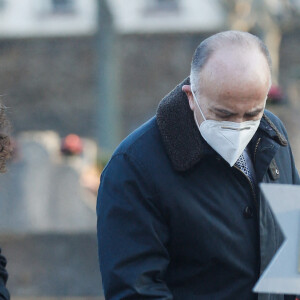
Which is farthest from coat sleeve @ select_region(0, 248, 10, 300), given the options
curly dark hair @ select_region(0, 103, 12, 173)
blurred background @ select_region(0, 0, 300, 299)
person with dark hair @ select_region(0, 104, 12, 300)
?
blurred background @ select_region(0, 0, 300, 299)

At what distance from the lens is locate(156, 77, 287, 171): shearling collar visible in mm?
3457

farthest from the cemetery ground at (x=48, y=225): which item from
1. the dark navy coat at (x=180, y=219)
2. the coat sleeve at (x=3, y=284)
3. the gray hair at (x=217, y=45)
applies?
the gray hair at (x=217, y=45)

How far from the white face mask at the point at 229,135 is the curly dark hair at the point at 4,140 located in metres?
0.71

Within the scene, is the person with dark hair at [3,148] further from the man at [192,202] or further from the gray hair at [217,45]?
the gray hair at [217,45]

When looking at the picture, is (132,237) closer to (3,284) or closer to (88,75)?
(3,284)

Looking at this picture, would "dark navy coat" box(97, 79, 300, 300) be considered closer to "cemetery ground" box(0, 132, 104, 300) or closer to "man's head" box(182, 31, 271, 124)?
"man's head" box(182, 31, 271, 124)

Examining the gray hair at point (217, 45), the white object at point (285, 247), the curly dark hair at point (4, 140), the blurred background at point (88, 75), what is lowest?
the blurred background at point (88, 75)

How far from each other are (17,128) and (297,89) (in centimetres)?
771

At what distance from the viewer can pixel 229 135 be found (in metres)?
3.34

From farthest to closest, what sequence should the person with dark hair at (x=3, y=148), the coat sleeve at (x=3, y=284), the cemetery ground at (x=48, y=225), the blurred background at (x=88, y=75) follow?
the blurred background at (x=88, y=75), the cemetery ground at (x=48, y=225), the person with dark hair at (x=3, y=148), the coat sleeve at (x=3, y=284)

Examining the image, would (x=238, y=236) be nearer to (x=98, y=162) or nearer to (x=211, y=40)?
(x=211, y=40)

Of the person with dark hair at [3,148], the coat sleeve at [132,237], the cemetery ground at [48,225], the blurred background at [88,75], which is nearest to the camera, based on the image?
the coat sleeve at [132,237]

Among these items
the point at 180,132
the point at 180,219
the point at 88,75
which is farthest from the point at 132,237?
the point at 88,75

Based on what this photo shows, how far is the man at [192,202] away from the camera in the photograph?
3.37 meters
